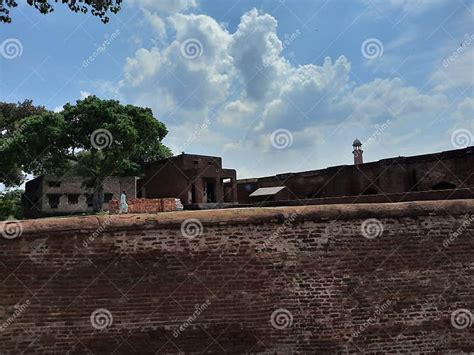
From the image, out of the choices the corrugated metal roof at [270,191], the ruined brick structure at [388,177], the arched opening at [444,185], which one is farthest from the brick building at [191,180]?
the arched opening at [444,185]

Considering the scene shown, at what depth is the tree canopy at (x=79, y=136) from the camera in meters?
24.8

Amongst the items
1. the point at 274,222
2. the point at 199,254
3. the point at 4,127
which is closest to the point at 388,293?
the point at 274,222

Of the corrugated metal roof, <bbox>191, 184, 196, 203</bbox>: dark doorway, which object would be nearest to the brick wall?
the corrugated metal roof

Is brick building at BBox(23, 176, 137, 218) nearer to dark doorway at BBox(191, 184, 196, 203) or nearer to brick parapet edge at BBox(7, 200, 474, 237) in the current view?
dark doorway at BBox(191, 184, 196, 203)

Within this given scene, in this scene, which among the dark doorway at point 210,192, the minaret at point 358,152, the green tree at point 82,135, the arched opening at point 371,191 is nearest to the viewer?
the arched opening at point 371,191

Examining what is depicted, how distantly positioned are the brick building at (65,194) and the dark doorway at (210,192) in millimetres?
6792

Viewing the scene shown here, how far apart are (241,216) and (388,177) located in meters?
12.0

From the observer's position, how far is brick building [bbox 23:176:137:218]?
32719mm

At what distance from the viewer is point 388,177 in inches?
659

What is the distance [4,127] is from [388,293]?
2912 centimetres

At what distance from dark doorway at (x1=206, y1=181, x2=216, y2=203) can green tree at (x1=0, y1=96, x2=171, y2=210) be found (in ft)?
19.8

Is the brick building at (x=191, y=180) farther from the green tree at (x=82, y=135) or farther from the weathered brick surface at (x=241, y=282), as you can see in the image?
Result: the weathered brick surface at (x=241, y=282)

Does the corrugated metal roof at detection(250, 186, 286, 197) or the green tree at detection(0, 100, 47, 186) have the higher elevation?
the green tree at detection(0, 100, 47, 186)

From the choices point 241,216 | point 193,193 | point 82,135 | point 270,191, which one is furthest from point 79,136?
point 241,216
